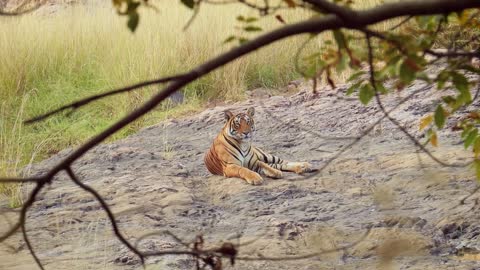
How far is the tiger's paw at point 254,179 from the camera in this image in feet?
20.1

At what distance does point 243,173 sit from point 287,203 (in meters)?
0.75

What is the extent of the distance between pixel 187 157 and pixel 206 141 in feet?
1.79

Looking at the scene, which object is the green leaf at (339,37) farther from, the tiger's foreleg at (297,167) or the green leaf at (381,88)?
the tiger's foreleg at (297,167)

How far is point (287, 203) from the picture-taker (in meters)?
5.56

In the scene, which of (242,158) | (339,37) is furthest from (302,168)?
(339,37)

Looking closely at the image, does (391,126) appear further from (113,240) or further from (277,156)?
(113,240)

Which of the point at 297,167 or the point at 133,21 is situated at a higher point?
the point at 133,21

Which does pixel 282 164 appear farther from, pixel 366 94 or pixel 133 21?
pixel 133 21

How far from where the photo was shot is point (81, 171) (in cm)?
674

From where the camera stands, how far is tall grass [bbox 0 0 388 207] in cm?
866

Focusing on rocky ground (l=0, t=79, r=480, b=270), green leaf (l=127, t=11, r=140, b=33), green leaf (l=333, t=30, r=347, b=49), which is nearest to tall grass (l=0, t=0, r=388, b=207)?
rocky ground (l=0, t=79, r=480, b=270)

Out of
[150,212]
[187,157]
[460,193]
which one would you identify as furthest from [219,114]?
[460,193]

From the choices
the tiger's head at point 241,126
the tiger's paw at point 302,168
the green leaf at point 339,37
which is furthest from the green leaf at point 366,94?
the tiger's head at point 241,126

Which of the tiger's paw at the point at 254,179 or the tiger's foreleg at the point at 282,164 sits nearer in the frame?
the tiger's paw at the point at 254,179
